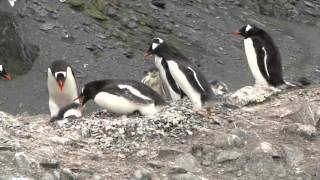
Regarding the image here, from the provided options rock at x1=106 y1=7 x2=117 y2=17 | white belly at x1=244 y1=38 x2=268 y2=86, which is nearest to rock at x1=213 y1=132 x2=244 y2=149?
white belly at x1=244 y1=38 x2=268 y2=86

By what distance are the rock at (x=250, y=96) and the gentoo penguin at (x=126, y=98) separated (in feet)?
2.95

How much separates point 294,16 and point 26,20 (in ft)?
30.2

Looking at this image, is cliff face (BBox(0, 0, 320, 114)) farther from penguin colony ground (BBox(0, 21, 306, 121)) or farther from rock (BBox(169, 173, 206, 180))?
rock (BBox(169, 173, 206, 180))

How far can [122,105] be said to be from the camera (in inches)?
273

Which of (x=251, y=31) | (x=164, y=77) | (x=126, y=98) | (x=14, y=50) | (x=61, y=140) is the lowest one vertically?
(x=14, y=50)

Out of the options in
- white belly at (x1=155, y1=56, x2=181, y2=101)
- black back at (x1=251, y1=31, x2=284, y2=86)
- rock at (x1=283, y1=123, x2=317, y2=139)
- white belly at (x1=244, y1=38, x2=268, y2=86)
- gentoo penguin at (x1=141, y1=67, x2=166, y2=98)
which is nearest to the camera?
rock at (x1=283, y1=123, x2=317, y2=139)

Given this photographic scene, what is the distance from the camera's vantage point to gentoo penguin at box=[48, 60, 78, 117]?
8805 millimetres

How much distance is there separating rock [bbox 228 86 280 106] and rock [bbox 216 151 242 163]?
1.68 metres

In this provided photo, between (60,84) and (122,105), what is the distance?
1.97 meters

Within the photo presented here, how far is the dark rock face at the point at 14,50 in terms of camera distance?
15672 mm

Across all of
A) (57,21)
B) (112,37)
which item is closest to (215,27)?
(112,37)

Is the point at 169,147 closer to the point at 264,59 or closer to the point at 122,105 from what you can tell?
the point at 122,105

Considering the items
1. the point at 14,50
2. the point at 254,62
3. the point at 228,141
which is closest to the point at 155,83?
the point at 254,62

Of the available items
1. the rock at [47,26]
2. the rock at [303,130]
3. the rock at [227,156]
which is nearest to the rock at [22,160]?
the rock at [227,156]
